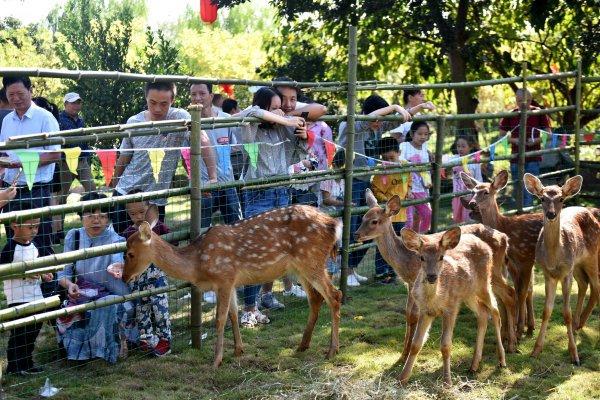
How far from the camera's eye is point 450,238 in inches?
227

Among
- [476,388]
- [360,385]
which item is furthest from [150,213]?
[476,388]

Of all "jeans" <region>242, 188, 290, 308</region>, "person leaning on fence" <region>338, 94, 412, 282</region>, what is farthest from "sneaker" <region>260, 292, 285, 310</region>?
"person leaning on fence" <region>338, 94, 412, 282</region>

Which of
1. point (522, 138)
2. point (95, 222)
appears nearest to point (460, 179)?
A: point (522, 138)

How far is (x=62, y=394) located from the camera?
561 centimetres

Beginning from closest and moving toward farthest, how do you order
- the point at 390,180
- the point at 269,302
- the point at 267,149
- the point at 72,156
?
the point at 72,156, the point at 267,149, the point at 269,302, the point at 390,180

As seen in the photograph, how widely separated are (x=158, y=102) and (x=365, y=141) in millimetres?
2610

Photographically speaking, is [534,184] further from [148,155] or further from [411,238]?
[148,155]

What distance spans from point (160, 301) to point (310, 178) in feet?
5.90

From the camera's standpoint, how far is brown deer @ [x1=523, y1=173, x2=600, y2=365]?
257 inches

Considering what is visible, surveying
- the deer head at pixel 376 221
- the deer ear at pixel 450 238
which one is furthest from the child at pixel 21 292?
the deer ear at pixel 450 238

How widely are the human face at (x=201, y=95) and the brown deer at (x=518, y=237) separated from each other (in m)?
2.70

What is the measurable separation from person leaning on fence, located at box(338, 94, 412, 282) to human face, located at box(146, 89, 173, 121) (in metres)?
2.07

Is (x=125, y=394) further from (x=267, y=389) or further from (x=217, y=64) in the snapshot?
(x=217, y=64)

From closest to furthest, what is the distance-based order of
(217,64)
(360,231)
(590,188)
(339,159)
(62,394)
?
1. (62,394)
2. (360,231)
3. (339,159)
4. (590,188)
5. (217,64)
